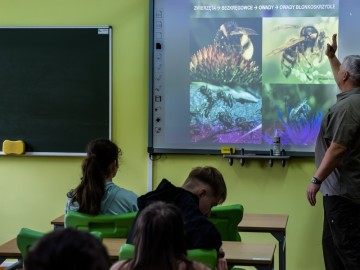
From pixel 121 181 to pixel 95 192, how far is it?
1.94 metres

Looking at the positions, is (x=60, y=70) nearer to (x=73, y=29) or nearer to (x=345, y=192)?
(x=73, y=29)

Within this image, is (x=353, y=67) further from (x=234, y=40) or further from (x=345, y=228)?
(x=234, y=40)

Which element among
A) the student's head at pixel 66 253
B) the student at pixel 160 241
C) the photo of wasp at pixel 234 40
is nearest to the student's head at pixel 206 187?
the student at pixel 160 241

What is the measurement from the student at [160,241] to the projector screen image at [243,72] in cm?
307

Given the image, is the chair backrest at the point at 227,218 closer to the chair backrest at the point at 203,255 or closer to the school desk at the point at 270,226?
the school desk at the point at 270,226

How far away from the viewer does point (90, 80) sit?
5.00 m

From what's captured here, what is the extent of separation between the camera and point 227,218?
3164mm

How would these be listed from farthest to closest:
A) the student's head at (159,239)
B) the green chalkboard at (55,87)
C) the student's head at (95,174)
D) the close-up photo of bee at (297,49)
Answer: the green chalkboard at (55,87) < the close-up photo of bee at (297,49) < the student's head at (95,174) < the student's head at (159,239)

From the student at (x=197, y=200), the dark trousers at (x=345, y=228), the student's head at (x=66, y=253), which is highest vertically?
the student's head at (x=66, y=253)

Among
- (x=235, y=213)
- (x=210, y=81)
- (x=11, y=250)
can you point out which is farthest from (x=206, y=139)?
(x=11, y=250)

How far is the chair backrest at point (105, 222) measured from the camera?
9.47ft

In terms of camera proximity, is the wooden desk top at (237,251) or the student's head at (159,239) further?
the wooden desk top at (237,251)

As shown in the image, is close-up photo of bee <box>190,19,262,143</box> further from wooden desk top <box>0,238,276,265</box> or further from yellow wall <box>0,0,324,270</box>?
wooden desk top <box>0,238,276,265</box>

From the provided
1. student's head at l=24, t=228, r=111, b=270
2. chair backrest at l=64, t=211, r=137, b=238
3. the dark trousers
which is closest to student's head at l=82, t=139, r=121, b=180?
chair backrest at l=64, t=211, r=137, b=238
